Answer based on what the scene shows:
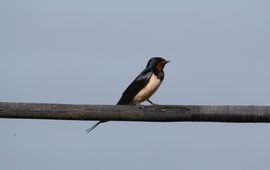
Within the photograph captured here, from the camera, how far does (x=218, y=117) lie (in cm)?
520

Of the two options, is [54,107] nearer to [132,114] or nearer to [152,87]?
[132,114]

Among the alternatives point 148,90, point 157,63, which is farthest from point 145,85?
point 157,63

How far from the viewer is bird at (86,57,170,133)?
31.0 ft

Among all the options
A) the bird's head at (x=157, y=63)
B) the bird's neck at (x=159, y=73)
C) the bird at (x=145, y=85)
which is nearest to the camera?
the bird at (x=145, y=85)

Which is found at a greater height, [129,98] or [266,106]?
[266,106]

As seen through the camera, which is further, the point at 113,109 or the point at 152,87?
the point at 152,87

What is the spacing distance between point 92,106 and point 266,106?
1.14 meters

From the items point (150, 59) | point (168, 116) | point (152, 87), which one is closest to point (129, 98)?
point (152, 87)

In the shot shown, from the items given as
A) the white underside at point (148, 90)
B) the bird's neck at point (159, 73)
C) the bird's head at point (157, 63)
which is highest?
the bird's head at point (157, 63)

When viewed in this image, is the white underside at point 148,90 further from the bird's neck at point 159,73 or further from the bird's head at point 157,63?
the bird's head at point 157,63

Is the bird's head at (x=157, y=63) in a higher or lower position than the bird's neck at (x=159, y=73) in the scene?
higher

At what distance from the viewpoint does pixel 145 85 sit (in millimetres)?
9672

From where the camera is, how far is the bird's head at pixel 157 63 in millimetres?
10109

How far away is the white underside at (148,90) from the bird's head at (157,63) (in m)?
0.30
